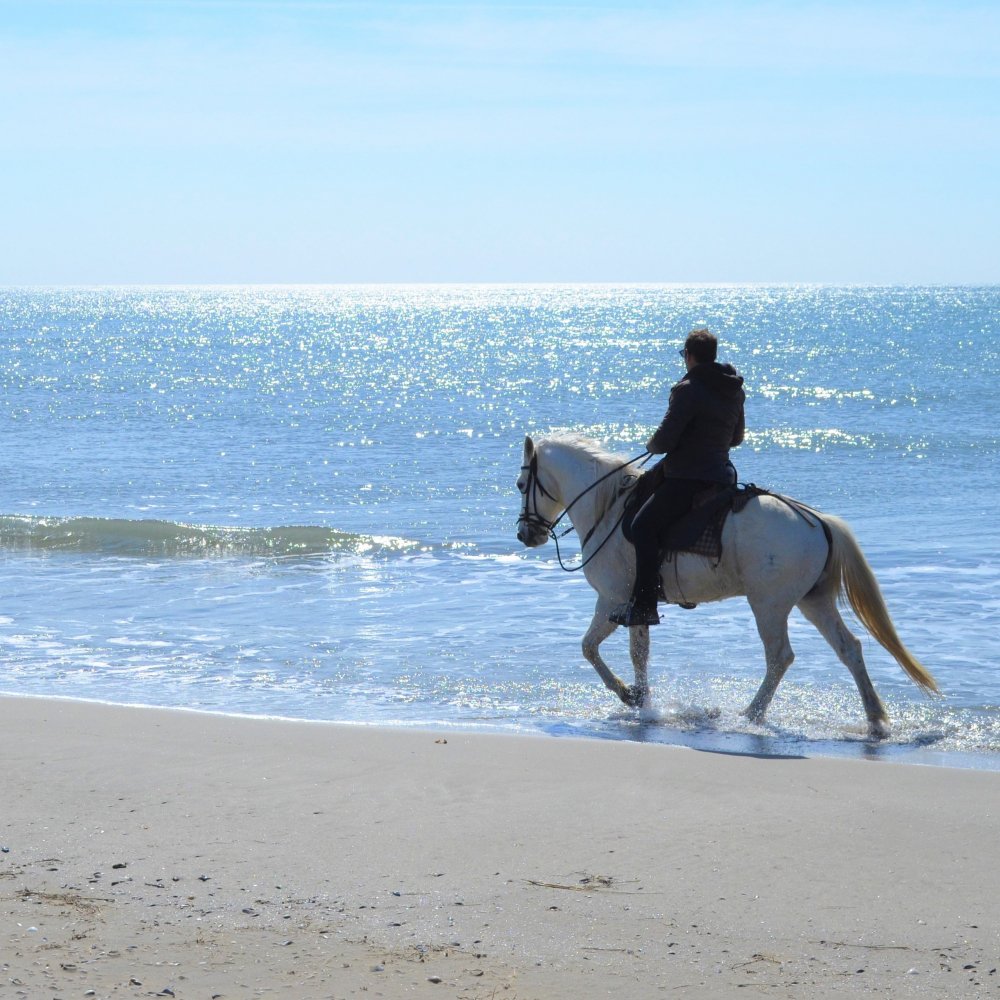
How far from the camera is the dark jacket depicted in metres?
7.98

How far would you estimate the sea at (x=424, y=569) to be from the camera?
28.1 ft

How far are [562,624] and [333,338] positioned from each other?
329ft

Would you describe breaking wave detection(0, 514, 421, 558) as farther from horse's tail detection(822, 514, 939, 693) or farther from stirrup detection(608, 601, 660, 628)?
horse's tail detection(822, 514, 939, 693)

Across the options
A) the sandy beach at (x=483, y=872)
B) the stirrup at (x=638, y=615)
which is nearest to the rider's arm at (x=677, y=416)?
the stirrup at (x=638, y=615)

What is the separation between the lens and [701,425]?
26.4 feet

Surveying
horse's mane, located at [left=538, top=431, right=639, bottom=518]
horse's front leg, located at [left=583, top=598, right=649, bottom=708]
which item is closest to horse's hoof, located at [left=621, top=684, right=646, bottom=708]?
horse's front leg, located at [left=583, top=598, right=649, bottom=708]

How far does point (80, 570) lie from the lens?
14492 mm

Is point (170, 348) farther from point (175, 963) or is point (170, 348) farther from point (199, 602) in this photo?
point (175, 963)

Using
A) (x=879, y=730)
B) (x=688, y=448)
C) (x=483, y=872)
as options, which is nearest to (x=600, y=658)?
(x=688, y=448)

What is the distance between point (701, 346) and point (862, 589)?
172cm

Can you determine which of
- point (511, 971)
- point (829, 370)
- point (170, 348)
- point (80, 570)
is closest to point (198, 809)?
point (511, 971)

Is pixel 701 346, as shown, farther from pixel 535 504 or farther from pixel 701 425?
pixel 535 504

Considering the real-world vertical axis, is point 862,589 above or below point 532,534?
below

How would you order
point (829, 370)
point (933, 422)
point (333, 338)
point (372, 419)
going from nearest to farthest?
point (933, 422) → point (372, 419) → point (829, 370) → point (333, 338)
